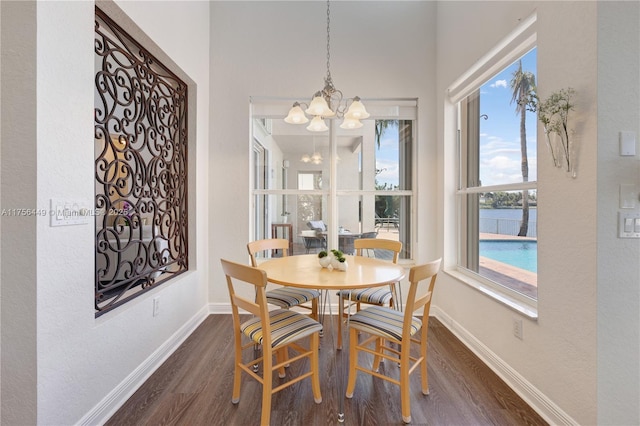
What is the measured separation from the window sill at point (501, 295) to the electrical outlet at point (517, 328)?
0.24 ft

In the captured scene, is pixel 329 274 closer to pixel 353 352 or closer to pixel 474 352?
pixel 353 352

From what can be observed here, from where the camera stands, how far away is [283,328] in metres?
1.64

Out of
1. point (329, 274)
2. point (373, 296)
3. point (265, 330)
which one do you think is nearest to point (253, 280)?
point (265, 330)

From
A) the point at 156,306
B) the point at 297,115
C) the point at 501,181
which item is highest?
the point at 297,115

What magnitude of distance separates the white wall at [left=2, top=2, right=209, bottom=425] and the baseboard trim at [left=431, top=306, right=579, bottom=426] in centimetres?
255

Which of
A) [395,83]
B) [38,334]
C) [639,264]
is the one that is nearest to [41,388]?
[38,334]

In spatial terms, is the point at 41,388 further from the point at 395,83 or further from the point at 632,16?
the point at 395,83

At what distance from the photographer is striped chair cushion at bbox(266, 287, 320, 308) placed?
2133 millimetres

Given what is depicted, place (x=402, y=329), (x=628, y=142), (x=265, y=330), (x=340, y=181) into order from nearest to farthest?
(x=628, y=142) → (x=265, y=330) → (x=402, y=329) → (x=340, y=181)

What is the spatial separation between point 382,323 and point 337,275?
0.39 m

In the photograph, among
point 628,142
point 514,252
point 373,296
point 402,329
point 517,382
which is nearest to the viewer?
point 628,142

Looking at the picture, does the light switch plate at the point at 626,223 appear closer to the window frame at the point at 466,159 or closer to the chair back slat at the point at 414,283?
the window frame at the point at 466,159

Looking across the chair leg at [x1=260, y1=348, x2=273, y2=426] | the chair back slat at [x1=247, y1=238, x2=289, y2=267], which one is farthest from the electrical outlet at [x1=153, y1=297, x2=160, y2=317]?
the chair leg at [x1=260, y1=348, x2=273, y2=426]

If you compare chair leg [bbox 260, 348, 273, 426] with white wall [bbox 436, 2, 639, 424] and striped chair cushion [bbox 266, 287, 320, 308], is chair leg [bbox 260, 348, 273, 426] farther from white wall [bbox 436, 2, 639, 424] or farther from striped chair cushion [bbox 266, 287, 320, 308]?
white wall [bbox 436, 2, 639, 424]
